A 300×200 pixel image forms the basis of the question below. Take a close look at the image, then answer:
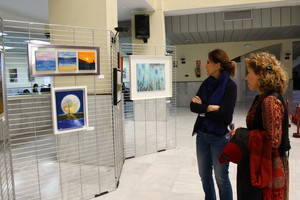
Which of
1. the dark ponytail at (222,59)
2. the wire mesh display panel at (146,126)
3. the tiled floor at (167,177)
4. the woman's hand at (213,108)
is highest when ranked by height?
the dark ponytail at (222,59)

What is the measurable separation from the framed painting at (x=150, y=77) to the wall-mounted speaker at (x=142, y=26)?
2644 millimetres

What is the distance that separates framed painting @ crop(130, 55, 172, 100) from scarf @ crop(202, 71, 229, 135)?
69.1 inches

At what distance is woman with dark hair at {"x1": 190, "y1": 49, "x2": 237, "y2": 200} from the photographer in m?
2.01

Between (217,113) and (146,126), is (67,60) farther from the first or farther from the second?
(146,126)

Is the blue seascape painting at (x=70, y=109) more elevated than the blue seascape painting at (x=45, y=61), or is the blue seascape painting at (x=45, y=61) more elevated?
the blue seascape painting at (x=45, y=61)

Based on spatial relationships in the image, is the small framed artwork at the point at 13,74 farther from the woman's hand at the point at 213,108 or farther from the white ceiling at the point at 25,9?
the white ceiling at the point at 25,9

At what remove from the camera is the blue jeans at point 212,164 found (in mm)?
2020

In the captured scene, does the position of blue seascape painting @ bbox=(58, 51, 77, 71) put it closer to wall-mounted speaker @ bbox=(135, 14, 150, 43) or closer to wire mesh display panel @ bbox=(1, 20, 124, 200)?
wire mesh display panel @ bbox=(1, 20, 124, 200)

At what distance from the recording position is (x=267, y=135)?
4.76ft

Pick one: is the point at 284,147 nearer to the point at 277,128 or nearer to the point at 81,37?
the point at 277,128

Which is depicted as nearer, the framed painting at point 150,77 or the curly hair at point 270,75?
the curly hair at point 270,75

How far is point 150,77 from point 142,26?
9.75 ft

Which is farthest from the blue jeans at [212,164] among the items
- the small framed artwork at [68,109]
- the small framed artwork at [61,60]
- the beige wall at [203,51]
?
the beige wall at [203,51]

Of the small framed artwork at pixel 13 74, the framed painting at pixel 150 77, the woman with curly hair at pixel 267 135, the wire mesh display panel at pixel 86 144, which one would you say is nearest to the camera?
the woman with curly hair at pixel 267 135
